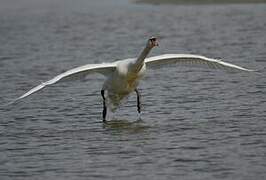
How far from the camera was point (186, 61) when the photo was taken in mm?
16516

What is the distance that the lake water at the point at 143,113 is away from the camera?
40.6 ft

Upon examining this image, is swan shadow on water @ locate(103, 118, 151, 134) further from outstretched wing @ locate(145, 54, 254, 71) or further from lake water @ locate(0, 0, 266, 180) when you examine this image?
outstretched wing @ locate(145, 54, 254, 71)

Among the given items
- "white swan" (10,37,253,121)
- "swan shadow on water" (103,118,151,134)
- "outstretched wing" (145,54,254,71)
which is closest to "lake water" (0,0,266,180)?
"swan shadow on water" (103,118,151,134)

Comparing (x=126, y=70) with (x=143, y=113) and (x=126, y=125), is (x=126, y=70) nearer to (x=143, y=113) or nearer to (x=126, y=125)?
(x=126, y=125)

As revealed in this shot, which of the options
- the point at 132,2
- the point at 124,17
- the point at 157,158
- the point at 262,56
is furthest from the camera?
the point at 132,2

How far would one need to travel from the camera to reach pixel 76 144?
14109mm

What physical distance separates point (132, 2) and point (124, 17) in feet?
16.3

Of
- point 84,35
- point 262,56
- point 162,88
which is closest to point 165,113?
point 162,88

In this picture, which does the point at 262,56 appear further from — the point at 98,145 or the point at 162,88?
the point at 98,145

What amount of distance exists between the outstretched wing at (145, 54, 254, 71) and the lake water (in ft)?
2.54

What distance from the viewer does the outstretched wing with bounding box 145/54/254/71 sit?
1622 cm

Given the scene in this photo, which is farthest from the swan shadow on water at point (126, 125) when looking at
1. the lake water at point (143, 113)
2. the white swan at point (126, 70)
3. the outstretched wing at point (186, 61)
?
the outstretched wing at point (186, 61)

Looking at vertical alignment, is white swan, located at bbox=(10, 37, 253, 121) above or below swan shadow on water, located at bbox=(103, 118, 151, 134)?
above

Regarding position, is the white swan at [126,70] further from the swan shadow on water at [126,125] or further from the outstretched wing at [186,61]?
the swan shadow on water at [126,125]
